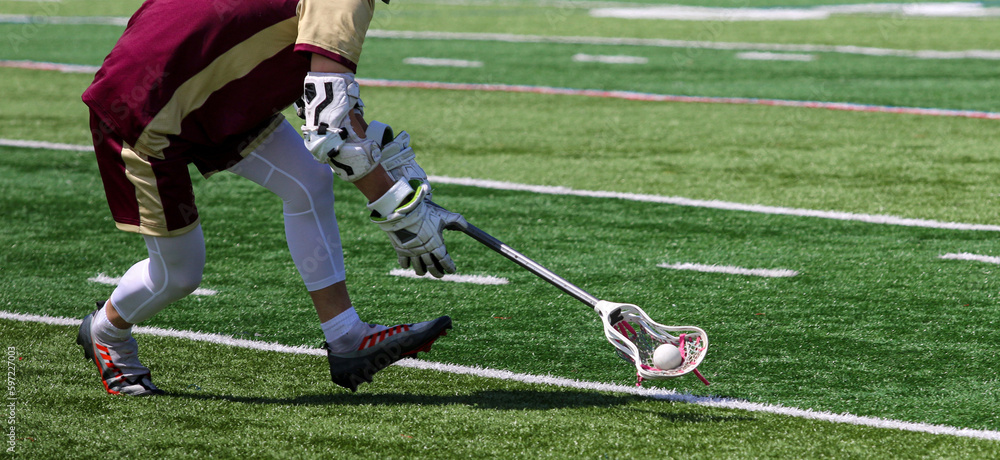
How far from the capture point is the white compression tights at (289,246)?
4.13 m

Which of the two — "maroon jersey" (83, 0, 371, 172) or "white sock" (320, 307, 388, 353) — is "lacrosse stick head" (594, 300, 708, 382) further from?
"maroon jersey" (83, 0, 371, 172)

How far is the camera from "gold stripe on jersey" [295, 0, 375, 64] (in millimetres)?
3643

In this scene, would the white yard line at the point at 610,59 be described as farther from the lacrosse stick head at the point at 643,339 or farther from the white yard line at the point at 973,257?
the lacrosse stick head at the point at 643,339

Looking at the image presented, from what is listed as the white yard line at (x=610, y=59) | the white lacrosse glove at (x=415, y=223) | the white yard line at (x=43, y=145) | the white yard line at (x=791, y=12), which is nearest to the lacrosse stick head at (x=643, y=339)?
the white lacrosse glove at (x=415, y=223)

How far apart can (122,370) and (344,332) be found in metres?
0.74

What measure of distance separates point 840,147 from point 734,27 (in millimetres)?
12022

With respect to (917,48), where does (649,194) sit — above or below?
above

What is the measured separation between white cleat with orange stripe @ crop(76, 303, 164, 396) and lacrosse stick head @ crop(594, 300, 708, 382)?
4.89 feet

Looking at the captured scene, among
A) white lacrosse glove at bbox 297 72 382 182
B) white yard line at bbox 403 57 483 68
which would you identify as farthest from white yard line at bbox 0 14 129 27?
white lacrosse glove at bbox 297 72 382 182

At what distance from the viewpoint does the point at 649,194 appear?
778 cm

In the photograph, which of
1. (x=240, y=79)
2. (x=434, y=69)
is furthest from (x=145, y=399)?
(x=434, y=69)

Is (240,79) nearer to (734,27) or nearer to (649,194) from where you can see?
(649,194)

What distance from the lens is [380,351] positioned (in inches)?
167

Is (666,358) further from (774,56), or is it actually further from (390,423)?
(774,56)
